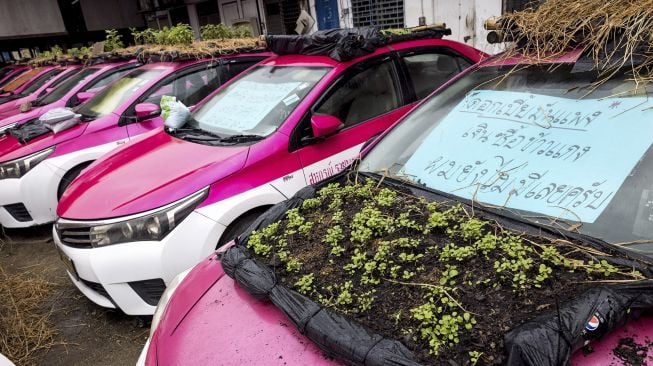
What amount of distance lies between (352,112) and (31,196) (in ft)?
11.9

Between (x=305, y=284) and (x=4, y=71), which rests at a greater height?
(x=4, y=71)

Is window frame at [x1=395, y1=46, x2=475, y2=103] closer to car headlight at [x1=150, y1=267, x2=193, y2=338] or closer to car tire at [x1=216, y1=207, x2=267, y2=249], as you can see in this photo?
car tire at [x1=216, y1=207, x2=267, y2=249]

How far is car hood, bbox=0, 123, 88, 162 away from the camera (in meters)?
4.59

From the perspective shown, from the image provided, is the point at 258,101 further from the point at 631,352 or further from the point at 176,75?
the point at 631,352

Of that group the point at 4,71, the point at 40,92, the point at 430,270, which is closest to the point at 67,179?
the point at 430,270

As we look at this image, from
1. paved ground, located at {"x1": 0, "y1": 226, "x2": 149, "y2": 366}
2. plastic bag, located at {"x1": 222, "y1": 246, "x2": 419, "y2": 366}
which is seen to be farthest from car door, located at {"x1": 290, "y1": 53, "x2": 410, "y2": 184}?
paved ground, located at {"x1": 0, "y1": 226, "x2": 149, "y2": 366}

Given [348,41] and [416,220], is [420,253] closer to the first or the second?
[416,220]

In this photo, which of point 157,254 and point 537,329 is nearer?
point 537,329

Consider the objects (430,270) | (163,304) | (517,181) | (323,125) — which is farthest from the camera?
(323,125)

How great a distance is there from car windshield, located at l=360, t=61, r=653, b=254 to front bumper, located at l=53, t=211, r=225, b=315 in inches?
45.7

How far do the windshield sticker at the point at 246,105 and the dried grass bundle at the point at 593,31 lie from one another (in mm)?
1672

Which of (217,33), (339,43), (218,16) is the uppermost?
(218,16)

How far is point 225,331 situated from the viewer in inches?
57.8

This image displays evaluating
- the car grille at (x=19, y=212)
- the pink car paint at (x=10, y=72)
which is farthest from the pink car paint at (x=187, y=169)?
the pink car paint at (x=10, y=72)
